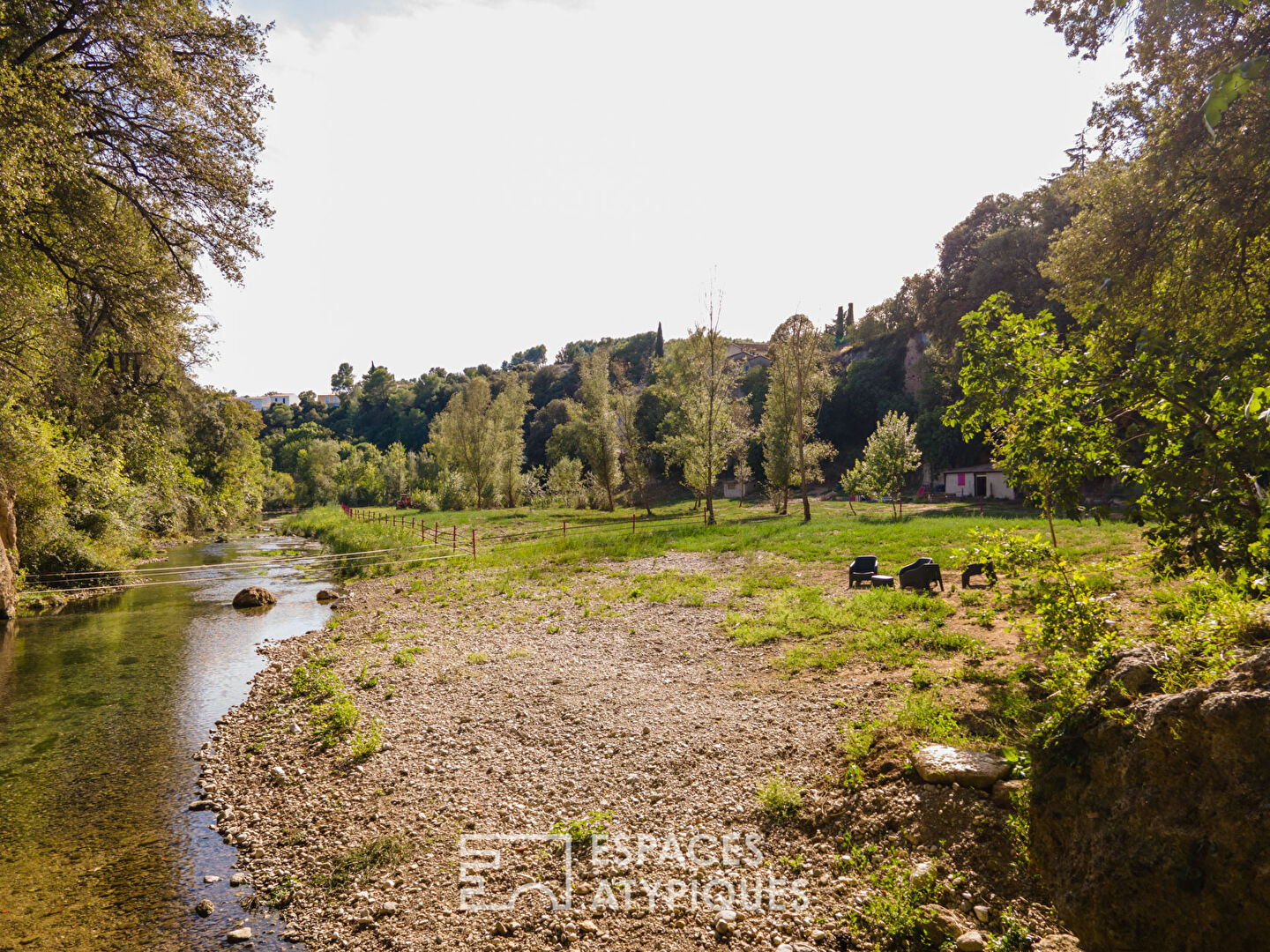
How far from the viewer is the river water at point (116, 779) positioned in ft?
18.1

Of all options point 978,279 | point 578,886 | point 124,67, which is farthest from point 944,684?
point 978,279

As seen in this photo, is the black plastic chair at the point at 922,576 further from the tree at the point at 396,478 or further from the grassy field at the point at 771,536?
the tree at the point at 396,478

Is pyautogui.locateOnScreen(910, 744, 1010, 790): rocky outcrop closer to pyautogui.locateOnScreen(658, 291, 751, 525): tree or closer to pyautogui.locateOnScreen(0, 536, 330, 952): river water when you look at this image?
pyautogui.locateOnScreen(0, 536, 330, 952): river water

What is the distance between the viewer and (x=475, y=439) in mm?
56812

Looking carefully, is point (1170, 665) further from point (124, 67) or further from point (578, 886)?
A: point (124, 67)

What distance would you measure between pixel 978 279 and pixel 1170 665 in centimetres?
4589

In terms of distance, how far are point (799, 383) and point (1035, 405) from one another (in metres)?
28.8

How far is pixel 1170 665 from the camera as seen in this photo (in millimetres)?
3941

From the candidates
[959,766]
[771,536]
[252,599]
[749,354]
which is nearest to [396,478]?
[749,354]

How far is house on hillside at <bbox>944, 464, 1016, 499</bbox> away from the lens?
42656mm

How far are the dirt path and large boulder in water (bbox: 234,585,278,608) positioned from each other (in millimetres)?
9469

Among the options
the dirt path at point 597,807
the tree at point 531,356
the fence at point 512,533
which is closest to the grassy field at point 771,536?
the fence at point 512,533
